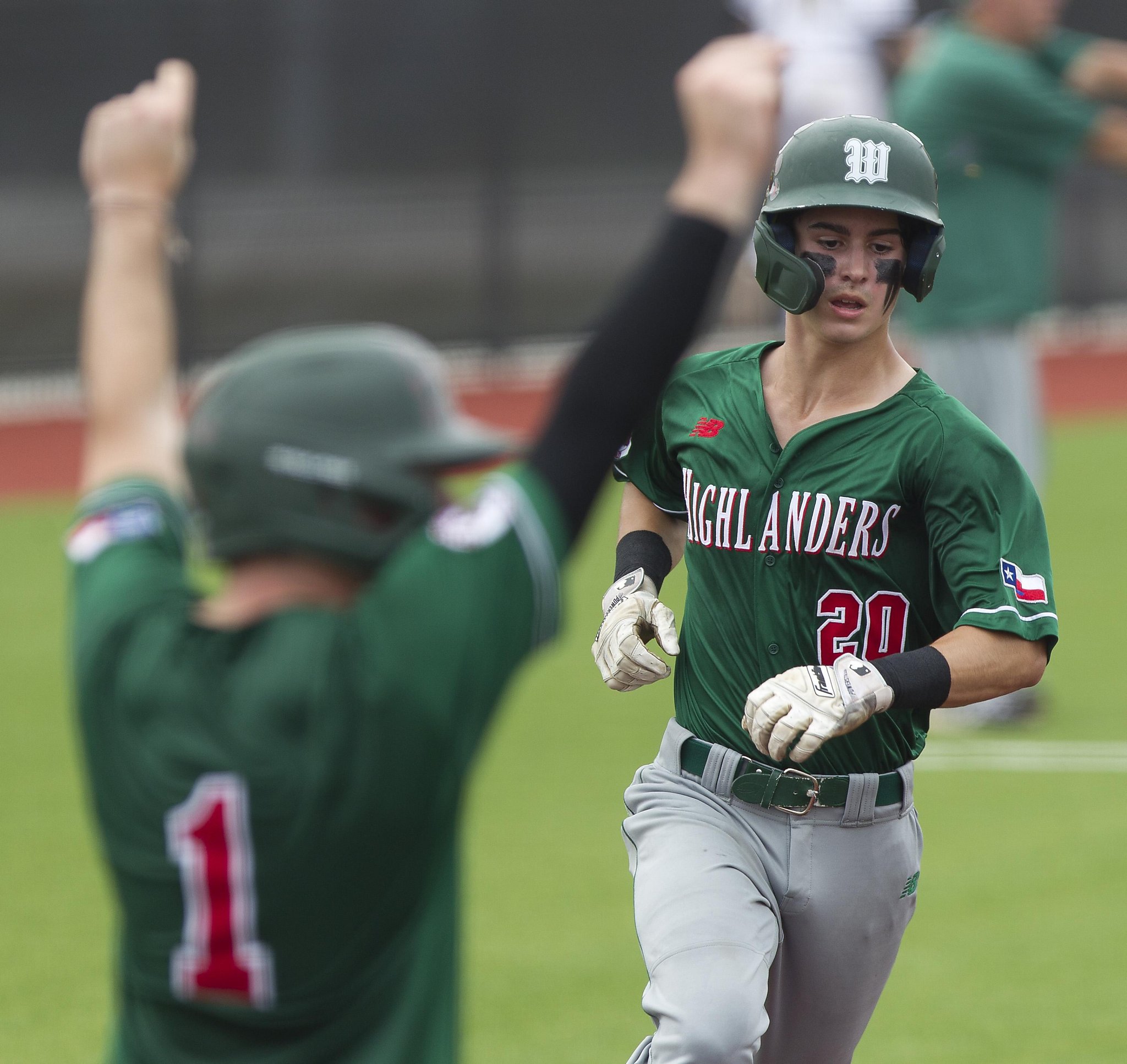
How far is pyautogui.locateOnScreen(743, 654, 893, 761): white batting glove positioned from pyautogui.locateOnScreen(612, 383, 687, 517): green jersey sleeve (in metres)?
0.80

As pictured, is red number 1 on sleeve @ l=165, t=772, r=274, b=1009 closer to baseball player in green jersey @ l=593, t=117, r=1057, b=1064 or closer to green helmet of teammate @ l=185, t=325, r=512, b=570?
green helmet of teammate @ l=185, t=325, r=512, b=570

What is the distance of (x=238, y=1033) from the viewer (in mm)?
2301

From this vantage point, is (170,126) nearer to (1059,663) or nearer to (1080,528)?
(1059,663)

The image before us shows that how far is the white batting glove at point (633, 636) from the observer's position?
12.7 ft

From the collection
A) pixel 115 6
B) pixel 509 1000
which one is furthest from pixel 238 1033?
pixel 115 6

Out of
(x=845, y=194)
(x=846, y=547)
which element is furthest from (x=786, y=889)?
(x=845, y=194)

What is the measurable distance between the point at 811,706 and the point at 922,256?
1.03m

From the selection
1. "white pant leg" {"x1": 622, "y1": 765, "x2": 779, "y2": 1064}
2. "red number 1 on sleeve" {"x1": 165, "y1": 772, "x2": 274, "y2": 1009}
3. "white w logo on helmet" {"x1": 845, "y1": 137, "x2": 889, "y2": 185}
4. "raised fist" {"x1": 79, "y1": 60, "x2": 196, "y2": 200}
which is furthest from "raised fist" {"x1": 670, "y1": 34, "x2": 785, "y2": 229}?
"white pant leg" {"x1": 622, "y1": 765, "x2": 779, "y2": 1064}

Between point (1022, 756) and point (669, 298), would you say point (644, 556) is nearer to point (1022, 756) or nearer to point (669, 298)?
point (669, 298)

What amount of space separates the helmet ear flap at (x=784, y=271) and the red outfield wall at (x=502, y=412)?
11004 mm

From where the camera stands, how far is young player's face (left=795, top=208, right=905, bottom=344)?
12.8 ft

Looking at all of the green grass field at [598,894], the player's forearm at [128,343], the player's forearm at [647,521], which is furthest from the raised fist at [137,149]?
the green grass field at [598,894]

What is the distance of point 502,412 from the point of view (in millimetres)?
18266

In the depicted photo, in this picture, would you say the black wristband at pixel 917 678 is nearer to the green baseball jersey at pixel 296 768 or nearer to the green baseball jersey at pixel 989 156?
the green baseball jersey at pixel 296 768
